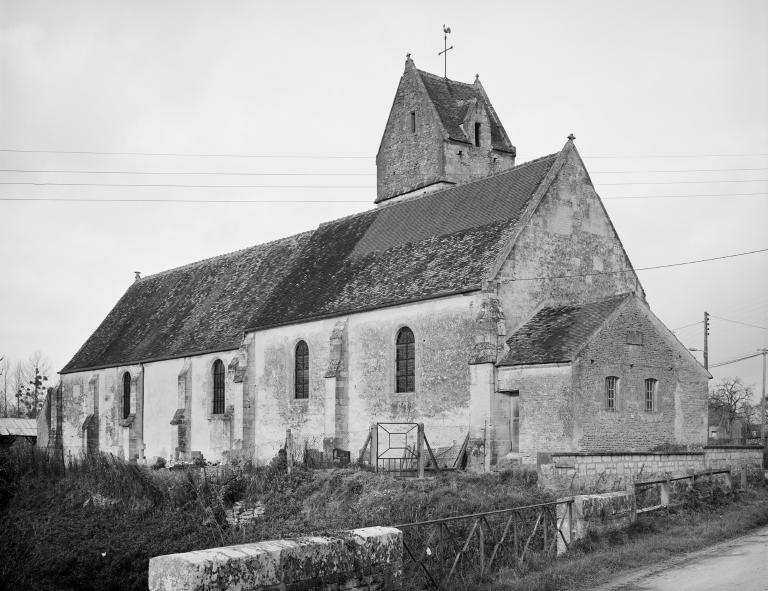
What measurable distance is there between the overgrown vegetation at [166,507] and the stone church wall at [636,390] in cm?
279

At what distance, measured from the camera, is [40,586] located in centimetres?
1528

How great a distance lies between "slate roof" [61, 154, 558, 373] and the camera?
28719 mm

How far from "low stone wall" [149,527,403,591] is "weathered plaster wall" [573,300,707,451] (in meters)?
15.5

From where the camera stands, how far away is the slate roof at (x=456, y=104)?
4069 cm

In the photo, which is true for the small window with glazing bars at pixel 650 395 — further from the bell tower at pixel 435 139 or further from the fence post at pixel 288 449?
the bell tower at pixel 435 139

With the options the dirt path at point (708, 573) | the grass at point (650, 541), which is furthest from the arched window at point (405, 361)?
the dirt path at point (708, 573)

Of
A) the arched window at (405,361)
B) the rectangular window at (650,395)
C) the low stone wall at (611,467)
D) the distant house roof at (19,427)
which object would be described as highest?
the arched window at (405,361)

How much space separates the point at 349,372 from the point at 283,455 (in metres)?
3.67

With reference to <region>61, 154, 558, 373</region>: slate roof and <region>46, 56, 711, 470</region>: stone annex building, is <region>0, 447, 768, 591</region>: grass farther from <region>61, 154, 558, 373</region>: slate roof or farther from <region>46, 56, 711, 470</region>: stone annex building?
<region>61, 154, 558, 373</region>: slate roof

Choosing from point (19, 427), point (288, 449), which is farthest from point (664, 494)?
point (19, 427)

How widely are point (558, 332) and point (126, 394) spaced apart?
26453 millimetres

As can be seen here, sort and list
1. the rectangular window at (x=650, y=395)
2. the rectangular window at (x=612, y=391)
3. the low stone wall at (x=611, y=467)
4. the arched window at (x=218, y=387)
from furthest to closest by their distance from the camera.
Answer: the arched window at (x=218, y=387), the rectangular window at (x=650, y=395), the rectangular window at (x=612, y=391), the low stone wall at (x=611, y=467)

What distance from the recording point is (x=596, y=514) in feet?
45.3

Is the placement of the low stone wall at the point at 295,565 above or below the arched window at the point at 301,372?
below
